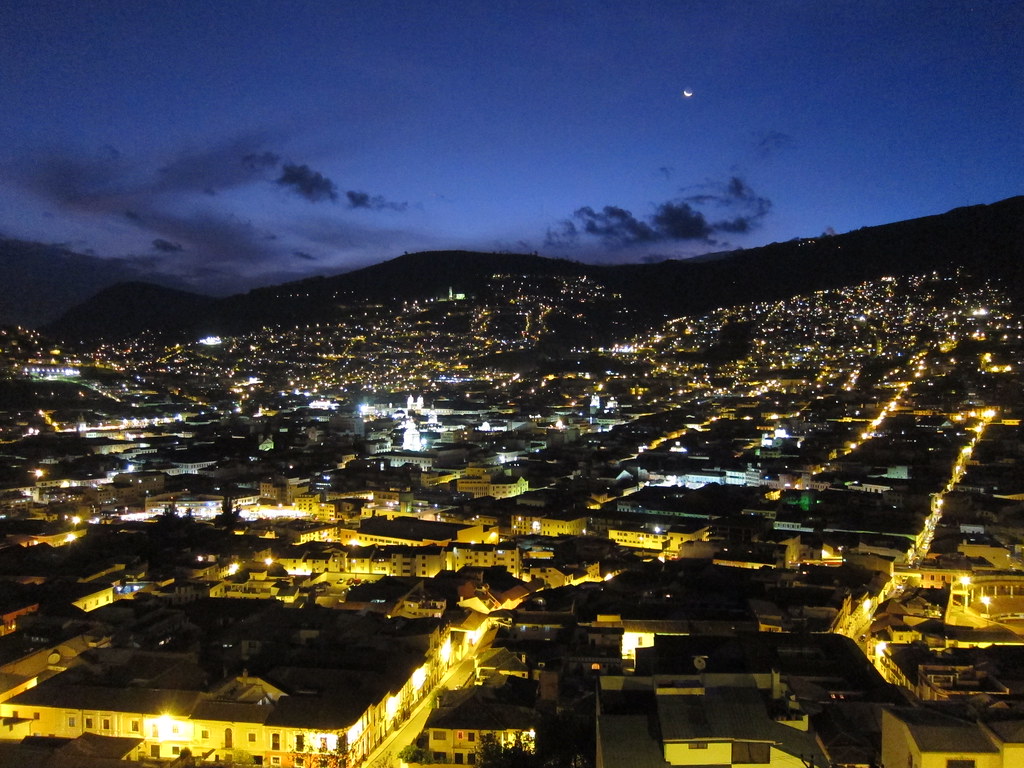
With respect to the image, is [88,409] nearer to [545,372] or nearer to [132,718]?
[545,372]

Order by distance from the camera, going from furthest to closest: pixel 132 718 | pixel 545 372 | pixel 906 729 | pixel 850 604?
pixel 545 372
pixel 850 604
pixel 132 718
pixel 906 729

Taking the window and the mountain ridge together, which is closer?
the window

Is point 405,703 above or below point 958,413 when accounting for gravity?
below

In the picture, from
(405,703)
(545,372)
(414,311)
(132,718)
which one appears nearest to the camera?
(132,718)

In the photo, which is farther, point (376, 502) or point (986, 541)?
point (376, 502)

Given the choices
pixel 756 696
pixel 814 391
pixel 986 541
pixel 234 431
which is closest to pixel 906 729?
pixel 756 696

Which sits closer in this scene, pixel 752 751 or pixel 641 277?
pixel 752 751

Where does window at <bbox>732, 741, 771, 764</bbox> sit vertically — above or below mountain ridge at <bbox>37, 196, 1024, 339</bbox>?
below

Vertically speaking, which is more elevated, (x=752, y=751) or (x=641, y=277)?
(x=641, y=277)

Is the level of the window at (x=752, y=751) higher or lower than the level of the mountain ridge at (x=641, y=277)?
lower

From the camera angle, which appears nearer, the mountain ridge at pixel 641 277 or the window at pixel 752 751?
the window at pixel 752 751

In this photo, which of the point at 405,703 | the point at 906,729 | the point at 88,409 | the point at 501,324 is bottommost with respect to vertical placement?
the point at 405,703
